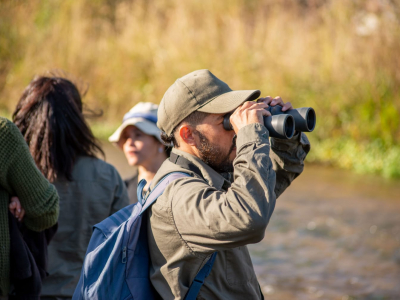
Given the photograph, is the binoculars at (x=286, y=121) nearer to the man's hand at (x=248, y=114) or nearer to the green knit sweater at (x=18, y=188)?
the man's hand at (x=248, y=114)

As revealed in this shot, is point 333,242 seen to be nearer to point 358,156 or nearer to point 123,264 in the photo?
point 358,156

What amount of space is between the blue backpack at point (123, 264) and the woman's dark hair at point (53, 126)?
0.98 m

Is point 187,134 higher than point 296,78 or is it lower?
higher

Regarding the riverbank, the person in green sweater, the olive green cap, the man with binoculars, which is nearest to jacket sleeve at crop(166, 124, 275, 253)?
the man with binoculars

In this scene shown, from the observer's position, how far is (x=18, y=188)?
7.93 feet

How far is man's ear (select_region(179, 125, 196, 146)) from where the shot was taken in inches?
86.3

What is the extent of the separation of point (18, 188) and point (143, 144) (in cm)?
177

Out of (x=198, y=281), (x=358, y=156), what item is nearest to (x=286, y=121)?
(x=198, y=281)

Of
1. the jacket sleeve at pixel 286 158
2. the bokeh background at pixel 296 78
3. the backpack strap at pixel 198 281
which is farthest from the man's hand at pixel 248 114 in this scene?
the bokeh background at pixel 296 78

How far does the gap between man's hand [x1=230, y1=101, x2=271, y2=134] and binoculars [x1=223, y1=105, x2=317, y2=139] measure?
50 millimetres

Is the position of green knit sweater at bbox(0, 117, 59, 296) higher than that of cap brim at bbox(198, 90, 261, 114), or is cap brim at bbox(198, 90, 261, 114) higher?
cap brim at bbox(198, 90, 261, 114)

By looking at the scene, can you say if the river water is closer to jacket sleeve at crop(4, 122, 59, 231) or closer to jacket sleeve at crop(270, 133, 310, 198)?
jacket sleeve at crop(270, 133, 310, 198)

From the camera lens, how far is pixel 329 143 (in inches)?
445

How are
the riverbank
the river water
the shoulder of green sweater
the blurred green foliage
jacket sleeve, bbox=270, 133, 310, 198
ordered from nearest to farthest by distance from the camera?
the shoulder of green sweater
jacket sleeve, bbox=270, 133, 310, 198
the river water
the riverbank
the blurred green foliage
